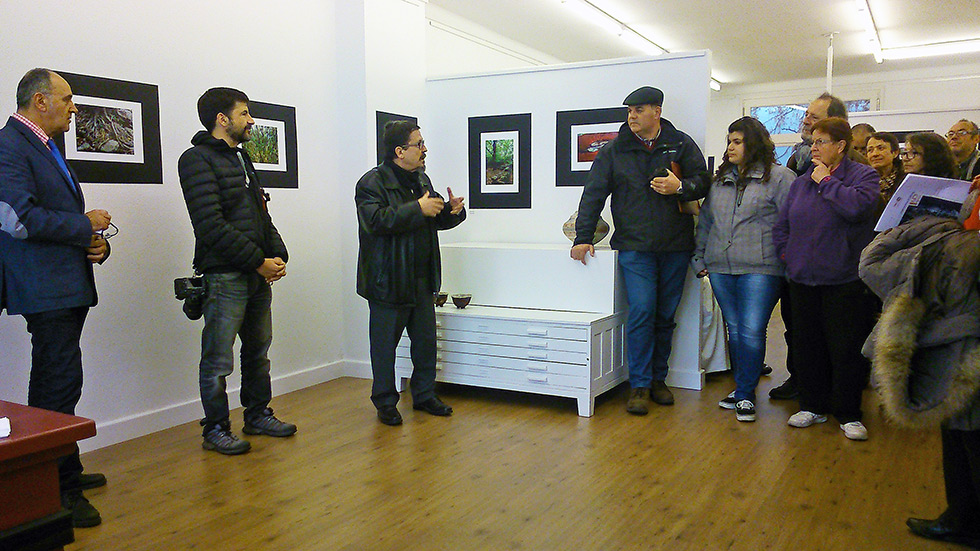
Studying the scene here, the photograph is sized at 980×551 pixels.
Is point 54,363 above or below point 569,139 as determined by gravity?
below

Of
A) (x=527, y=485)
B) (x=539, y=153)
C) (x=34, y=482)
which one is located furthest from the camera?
(x=539, y=153)

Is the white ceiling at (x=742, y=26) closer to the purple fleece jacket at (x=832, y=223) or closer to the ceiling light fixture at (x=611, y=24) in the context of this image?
the ceiling light fixture at (x=611, y=24)

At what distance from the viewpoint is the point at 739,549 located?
2.55 m

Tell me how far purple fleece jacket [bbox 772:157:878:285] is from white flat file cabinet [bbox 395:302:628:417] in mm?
1153

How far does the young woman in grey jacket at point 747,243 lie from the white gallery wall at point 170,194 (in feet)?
8.43

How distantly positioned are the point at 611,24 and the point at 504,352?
5095 mm

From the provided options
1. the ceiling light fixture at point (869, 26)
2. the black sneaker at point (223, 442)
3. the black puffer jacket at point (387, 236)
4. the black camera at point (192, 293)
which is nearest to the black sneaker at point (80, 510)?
the black sneaker at point (223, 442)

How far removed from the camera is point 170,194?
4012 millimetres

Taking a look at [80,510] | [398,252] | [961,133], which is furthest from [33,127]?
[961,133]

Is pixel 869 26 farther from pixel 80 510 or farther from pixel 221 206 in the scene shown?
pixel 80 510

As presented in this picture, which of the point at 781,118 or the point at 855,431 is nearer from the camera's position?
the point at 855,431

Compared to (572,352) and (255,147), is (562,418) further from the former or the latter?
(255,147)

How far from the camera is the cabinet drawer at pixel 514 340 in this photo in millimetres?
4297

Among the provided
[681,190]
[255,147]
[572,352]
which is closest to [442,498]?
[572,352]
